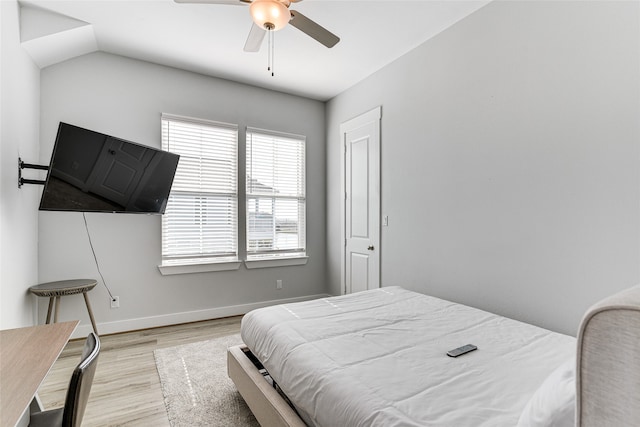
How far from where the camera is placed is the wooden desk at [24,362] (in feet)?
2.95

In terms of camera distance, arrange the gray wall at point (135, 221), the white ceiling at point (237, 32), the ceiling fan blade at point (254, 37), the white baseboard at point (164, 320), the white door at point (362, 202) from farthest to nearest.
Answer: the white door at point (362, 202) < the white baseboard at point (164, 320) < the gray wall at point (135, 221) < the white ceiling at point (237, 32) < the ceiling fan blade at point (254, 37)

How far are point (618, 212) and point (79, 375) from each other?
8.69 ft

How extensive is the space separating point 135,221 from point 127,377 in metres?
1.55

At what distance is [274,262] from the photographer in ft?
13.5

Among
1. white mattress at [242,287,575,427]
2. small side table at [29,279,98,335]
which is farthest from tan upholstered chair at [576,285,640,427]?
small side table at [29,279,98,335]

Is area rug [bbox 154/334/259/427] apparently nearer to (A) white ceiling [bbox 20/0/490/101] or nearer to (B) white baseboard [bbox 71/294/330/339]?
(B) white baseboard [bbox 71/294/330/339]

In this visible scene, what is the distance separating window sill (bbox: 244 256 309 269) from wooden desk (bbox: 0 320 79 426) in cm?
246

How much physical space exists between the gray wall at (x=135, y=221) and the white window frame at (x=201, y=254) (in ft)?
0.24

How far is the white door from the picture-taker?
3637mm

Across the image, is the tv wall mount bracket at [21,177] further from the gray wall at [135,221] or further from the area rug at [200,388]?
the area rug at [200,388]

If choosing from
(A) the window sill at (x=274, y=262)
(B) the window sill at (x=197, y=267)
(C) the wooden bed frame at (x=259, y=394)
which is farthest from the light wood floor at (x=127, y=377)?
(A) the window sill at (x=274, y=262)

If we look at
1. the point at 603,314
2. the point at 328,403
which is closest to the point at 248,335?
the point at 328,403

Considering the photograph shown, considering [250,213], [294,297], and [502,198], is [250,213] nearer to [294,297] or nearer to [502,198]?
[294,297]

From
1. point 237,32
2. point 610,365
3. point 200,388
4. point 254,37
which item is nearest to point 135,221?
point 200,388
